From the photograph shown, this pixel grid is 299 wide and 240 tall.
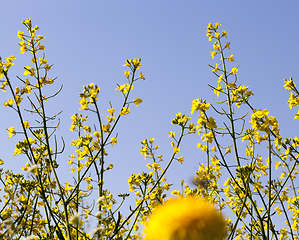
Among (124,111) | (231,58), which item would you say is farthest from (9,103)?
(231,58)

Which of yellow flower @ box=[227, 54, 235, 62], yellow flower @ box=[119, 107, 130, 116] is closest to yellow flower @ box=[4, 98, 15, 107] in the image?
yellow flower @ box=[119, 107, 130, 116]

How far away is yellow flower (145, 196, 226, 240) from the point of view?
2.18ft

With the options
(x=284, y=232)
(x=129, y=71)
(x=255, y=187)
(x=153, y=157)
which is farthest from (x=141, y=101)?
(x=284, y=232)

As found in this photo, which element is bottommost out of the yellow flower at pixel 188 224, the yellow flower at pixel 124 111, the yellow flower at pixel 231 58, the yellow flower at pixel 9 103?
the yellow flower at pixel 188 224

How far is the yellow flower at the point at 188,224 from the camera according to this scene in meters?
0.67

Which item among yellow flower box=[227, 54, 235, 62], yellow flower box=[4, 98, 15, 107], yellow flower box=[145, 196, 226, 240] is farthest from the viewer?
yellow flower box=[227, 54, 235, 62]

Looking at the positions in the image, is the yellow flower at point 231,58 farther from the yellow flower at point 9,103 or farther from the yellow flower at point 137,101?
the yellow flower at point 9,103

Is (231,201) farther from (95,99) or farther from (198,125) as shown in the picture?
(95,99)

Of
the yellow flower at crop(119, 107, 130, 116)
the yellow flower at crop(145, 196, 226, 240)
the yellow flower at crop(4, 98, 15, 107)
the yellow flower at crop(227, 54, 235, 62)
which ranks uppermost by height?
the yellow flower at crop(227, 54, 235, 62)

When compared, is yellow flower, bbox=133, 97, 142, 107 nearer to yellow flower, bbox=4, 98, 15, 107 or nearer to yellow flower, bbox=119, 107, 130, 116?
yellow flower, bbox=119, 107, 130, 116

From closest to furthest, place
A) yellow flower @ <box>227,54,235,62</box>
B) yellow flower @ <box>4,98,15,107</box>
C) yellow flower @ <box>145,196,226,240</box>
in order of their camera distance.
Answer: yellow flower @ <box>145,196,226,240</box> < yellow flower @ <box>4,98,15,107</box> < yellow flower @ <box>227,54,235,62</box>

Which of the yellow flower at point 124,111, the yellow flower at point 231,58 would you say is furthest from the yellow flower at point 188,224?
the yellow flower at point 231,58

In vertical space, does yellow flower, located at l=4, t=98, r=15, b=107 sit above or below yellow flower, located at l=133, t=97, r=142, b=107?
above

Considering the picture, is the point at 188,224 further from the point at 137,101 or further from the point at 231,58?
the point at 231,58
